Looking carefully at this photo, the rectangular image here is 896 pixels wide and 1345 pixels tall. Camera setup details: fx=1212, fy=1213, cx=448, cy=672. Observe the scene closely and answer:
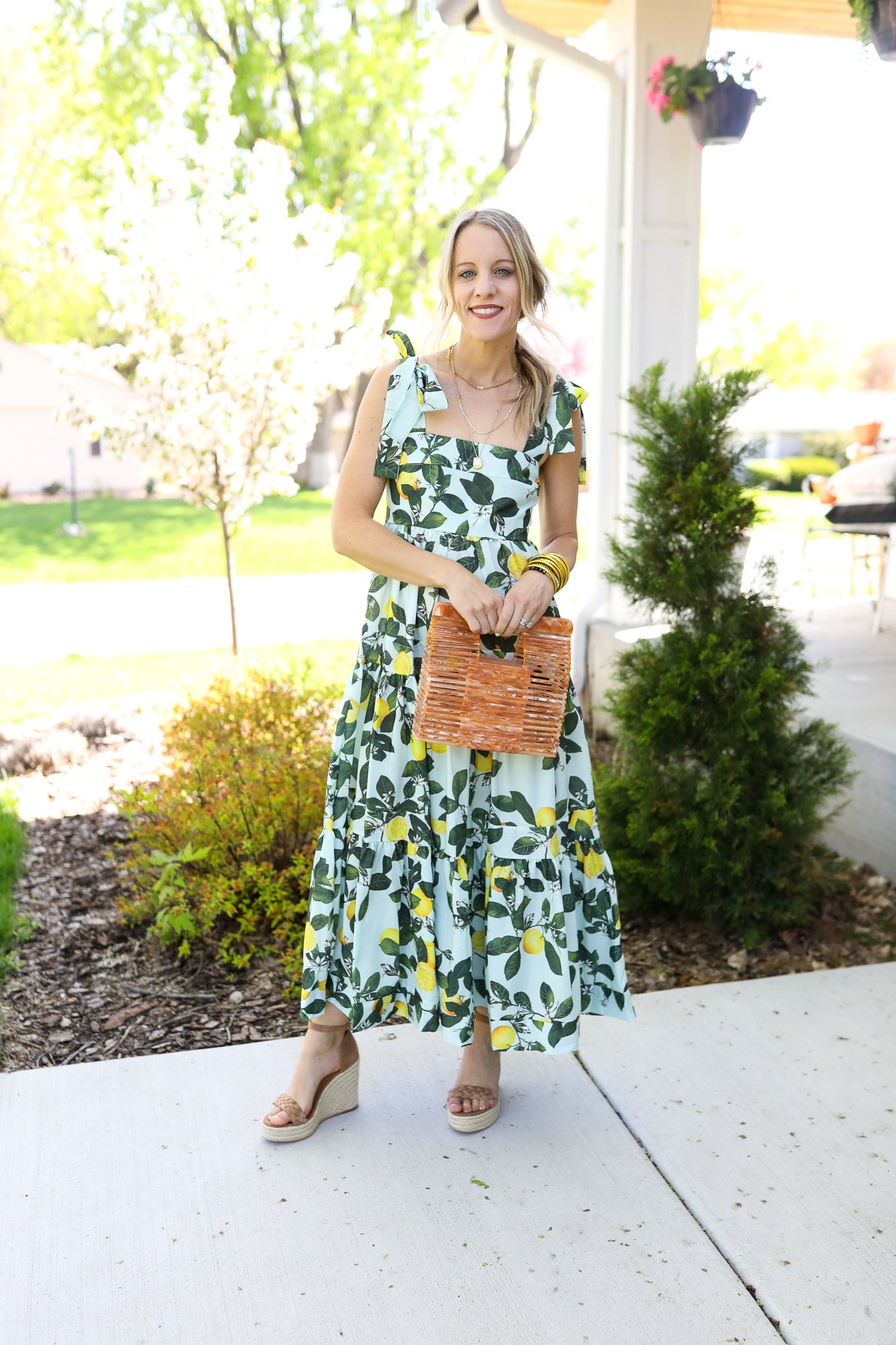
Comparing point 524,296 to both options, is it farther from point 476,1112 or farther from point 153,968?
point 153,968

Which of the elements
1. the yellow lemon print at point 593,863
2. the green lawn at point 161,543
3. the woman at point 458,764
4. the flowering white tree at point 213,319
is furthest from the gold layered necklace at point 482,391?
the green lawn at point 161,543

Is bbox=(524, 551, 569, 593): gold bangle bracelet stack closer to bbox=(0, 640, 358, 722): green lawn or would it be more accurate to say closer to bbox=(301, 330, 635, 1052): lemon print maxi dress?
bbox=(301, 330, 635, 1052): lemon print maxi dress

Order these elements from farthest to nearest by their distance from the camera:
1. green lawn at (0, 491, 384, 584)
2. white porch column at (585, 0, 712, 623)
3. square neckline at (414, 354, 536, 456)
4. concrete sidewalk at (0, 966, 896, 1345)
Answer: green lawn at (0, 491, 384, 584), white porch column at (585, 0, 712, 623), square neckline at (414, 354, 536, 456), concrete sidewalk at (0, 966, 896, 1345)

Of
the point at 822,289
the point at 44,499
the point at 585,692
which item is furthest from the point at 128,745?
the point at 822,289

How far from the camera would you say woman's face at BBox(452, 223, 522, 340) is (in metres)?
2.27

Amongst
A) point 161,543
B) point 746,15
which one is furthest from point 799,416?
point 746,15

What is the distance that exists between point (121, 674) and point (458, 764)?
5.62m

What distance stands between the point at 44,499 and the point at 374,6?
13.6 metres

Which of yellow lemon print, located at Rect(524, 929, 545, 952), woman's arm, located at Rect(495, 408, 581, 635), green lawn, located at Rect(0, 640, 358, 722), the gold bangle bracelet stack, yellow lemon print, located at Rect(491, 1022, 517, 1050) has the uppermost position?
woman's arm, located at Rect(495, 408, 581, 635)

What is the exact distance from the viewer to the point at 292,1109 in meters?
2.48

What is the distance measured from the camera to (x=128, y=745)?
5.61 metres

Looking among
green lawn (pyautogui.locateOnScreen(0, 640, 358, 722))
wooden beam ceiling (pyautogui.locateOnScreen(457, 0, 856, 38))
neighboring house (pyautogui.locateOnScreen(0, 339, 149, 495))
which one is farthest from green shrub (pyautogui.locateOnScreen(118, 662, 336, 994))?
neighboring house (pyautogui.locateOnScreen(0, 339, 149, 495))

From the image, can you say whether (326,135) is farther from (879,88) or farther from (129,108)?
(879,88)

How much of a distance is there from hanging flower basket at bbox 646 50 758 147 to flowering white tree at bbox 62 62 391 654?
2.29 m
